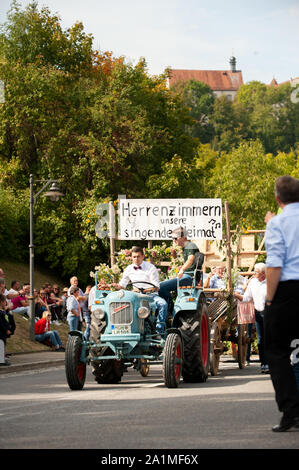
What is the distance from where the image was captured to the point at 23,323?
97.2 feet

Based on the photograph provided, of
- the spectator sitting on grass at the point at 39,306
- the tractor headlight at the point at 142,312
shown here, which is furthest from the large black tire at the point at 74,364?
the spectator sitting on grass at the point at 39,306

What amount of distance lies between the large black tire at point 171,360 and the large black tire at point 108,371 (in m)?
1.26

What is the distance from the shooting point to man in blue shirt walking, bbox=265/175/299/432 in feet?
26.4

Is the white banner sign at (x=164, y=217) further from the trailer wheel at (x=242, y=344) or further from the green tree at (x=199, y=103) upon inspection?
the green tree at (x=199, y=103)

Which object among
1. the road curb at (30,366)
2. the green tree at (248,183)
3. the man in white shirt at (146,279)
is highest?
the green tree at (248,183)

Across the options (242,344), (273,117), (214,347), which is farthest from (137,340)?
(273,117)

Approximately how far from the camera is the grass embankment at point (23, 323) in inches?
1028

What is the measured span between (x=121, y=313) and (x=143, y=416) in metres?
4.44

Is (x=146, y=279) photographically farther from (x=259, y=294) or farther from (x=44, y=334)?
(x=44, y=334)

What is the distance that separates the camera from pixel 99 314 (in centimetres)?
1386

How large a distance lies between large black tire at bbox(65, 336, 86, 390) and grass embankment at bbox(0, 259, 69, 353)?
11690mm
